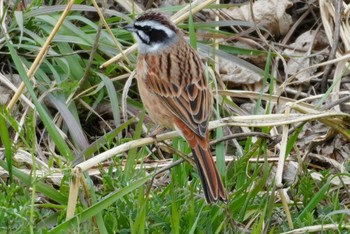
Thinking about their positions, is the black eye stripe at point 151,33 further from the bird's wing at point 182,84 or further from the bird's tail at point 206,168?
the bird's tail at point 206,168

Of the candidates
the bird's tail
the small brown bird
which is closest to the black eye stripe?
the small brown bird

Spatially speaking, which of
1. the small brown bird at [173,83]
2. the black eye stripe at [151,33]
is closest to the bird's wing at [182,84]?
the small brown bird at [173,83]

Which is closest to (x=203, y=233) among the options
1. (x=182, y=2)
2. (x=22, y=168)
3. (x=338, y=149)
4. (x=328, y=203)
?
(x=328, y=203)

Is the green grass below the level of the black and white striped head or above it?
below

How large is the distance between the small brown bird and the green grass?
14cm

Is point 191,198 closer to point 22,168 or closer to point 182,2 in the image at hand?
point 22,168

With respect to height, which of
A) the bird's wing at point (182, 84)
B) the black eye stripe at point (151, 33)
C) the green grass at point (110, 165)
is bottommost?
the green grass at point (110, 165)

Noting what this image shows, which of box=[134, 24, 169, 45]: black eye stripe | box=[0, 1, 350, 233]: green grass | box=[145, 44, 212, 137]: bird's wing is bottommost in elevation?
box=[0, 1, 350, 233]: green grass

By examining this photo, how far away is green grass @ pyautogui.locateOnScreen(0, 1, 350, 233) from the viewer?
4.72 m

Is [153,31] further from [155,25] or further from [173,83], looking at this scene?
[173,83]

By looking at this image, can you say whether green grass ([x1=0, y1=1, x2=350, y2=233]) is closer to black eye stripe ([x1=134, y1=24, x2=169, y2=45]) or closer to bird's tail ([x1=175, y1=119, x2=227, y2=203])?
bird's tail ([x1=175, y1=119, x2=227, y2=203])

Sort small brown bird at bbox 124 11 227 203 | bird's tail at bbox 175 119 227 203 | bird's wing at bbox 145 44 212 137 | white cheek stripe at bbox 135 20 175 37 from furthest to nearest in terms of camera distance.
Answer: white cheek stripe at bbox 135 20 175 37 → bird's wing at bbox 145 44 212 137 → small brown bird at bbox 124 11 227 203 → bird's tail at bbox 175 119 227 203

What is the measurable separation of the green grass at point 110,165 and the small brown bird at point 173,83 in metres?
0.14

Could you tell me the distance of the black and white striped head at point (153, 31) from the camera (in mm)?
5793
